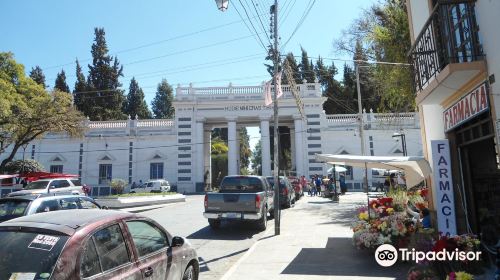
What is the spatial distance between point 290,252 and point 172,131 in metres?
34.5

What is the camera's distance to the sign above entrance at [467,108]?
713cm

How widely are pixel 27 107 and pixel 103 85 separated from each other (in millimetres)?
35844

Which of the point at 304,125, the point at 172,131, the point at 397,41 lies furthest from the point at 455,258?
the point at 172,131

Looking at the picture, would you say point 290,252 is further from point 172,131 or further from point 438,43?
point 172,131

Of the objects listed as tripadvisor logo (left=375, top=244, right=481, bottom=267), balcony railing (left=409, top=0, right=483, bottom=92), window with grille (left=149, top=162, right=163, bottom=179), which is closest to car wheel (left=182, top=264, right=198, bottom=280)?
tripadvisor logo (left=375, top=244, right=481, bottom=267)

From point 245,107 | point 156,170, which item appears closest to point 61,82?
point 156,170

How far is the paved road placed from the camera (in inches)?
360

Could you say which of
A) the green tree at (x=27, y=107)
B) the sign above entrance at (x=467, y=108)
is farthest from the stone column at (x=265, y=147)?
the sign above entrance at (x=467, y=108)

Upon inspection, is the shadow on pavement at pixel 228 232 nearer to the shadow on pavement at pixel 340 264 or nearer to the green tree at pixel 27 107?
the shadow on pavement at pixel 340 264

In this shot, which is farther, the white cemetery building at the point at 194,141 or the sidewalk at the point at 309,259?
the white cemetery building at the point at 194,141

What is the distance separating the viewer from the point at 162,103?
7488 cm

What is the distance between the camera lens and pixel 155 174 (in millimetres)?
42656

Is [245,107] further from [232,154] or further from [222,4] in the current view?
[222,4]

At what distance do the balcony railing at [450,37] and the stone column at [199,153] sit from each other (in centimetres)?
3449
